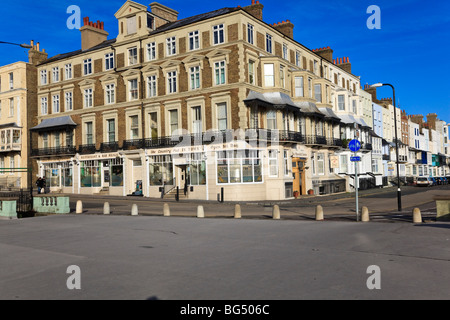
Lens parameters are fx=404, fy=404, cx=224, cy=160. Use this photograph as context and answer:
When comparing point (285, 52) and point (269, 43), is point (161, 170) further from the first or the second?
point (285, 52)

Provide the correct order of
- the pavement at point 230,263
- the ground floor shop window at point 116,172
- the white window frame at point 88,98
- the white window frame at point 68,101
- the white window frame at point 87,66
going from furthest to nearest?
the white window frame at point 68,101 < the white window frame at point 87,66 < the white window frame at point 88,98 < the ground floor shop window at point 116,172 < the pavement at point 230,263

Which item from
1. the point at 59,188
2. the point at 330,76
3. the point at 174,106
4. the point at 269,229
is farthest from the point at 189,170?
the point at 330,76

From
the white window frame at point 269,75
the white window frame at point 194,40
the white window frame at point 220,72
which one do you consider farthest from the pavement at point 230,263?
the white window frame at point 194,40

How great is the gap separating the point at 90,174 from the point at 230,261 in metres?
33.9

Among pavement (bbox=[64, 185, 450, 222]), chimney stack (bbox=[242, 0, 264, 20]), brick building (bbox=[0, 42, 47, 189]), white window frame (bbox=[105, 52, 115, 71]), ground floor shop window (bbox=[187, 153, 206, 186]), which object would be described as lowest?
pavement (bbox=[64, 185, 450, 222])

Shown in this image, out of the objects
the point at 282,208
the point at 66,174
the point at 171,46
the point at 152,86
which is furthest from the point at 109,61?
the point at 282,208

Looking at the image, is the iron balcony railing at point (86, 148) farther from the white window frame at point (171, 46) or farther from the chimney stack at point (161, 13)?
the chimney stack at point (161, 13)

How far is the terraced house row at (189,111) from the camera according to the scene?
31.7 meters

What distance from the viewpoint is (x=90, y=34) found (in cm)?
4388

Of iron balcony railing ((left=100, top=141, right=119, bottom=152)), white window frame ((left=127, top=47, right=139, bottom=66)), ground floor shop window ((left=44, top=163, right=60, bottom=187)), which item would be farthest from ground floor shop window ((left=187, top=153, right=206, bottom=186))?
ground floor shop window ((left=44, top=163, right=60, bottom=187))

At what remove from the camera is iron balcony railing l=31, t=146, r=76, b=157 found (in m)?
41.2

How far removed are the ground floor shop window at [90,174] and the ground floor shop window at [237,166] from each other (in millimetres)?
14211

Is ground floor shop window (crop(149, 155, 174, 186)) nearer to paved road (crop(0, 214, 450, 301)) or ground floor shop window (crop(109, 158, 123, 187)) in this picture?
ground floor shop window (crop(109, 158, 123, 187))

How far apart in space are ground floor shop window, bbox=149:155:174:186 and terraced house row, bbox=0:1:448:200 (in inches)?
3.5
